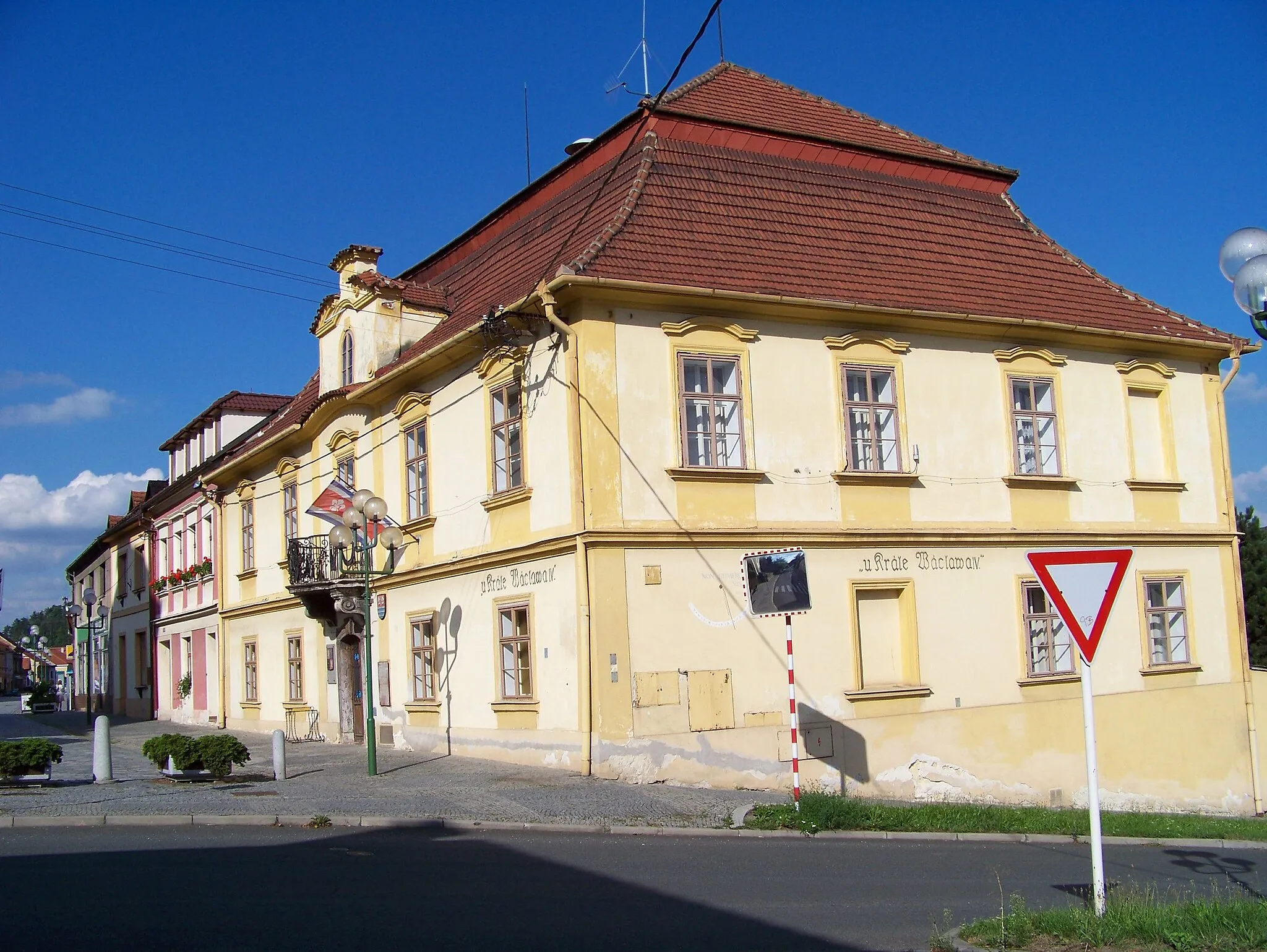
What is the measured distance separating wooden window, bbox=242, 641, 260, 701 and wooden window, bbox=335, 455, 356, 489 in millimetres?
7451

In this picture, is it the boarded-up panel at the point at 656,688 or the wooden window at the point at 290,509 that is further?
the wooden window at the point at 290,509

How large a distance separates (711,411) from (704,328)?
1.18 m

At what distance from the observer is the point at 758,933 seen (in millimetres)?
7996

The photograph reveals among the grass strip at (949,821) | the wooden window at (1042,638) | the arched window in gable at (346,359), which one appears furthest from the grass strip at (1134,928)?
the arched window in gable at (346,359)

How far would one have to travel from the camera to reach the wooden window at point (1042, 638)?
65.9 feet

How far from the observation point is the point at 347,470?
969 inches

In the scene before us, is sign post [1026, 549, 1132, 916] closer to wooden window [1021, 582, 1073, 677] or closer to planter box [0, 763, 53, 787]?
wooden window [1021, 582, 1073, 677]

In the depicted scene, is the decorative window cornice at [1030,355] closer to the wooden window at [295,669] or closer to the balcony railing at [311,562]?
the balcony railing at [311,562]

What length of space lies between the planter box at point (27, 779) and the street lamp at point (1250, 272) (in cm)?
1439

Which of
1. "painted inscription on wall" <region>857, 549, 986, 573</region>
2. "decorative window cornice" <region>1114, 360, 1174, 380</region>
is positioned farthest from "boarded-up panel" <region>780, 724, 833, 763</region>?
"decorative window cornice" <region>1114, 360, 1174, 380</region>

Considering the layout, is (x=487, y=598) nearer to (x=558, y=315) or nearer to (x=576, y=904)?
(x=558, y=315)

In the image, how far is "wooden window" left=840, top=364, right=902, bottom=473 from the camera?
62.9 ft

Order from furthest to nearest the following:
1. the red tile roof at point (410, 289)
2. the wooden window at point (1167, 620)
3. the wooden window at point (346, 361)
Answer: the wooden window at point (346, 361) → the red tile roof at point (410, 289) → the wooden window at point (1167, 620)

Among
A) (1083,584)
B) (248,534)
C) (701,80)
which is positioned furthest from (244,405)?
(1083,584)
